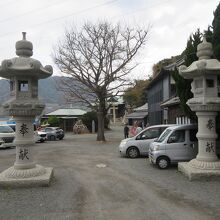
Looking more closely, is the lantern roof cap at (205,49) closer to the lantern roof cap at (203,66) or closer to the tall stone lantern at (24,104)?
the lantern roof cap at (203,66)

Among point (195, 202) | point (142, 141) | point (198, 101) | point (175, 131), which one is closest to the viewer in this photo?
point (195, 202)

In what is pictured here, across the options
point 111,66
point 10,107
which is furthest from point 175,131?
point 111,66

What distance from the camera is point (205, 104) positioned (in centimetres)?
1127

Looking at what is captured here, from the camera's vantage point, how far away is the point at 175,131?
552 inches

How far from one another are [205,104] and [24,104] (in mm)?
5992

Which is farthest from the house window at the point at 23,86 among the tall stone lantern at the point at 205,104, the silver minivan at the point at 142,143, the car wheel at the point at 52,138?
the car wheel at the point at 52,138

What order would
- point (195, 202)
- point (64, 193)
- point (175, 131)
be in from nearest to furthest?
point (195, 202)
point (64, 193)
point (175, 131)

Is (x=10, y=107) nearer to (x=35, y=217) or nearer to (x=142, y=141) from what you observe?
(x=35, y=217)

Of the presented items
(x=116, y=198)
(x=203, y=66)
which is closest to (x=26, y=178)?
(x=116, y=198)

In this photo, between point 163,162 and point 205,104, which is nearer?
point 205,104

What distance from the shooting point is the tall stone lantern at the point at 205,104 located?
11.2 meters

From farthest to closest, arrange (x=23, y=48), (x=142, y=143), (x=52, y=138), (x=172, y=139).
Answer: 1. (x=52, y=138)
2. (x=142, y=143)
3. (x=172, y=139)
4. (x=23, y=48)

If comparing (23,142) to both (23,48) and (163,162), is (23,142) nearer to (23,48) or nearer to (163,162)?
(23,48)

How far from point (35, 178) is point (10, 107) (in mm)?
2430
